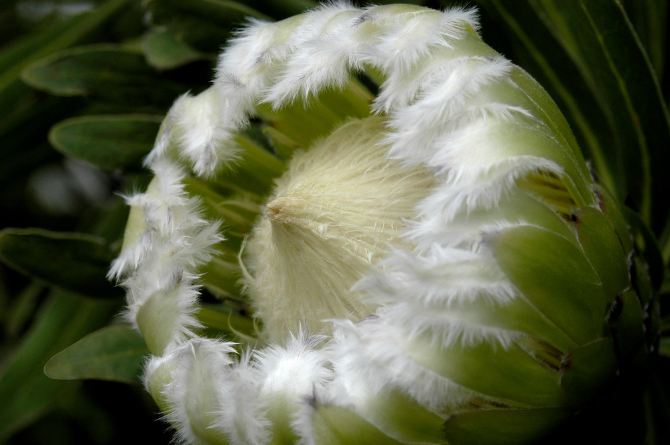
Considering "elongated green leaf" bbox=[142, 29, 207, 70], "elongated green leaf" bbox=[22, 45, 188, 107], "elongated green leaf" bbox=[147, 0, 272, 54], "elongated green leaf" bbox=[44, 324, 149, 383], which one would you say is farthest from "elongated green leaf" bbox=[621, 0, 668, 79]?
"elongated green leaf" bbox=[44, 324, 149, 383]

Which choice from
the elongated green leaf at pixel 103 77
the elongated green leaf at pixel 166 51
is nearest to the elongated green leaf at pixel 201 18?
the elongated green leaf at pixel 166 51

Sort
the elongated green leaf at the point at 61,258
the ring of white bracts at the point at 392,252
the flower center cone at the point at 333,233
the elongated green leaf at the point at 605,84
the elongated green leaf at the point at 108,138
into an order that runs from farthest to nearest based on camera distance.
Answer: the elongated green leaf at the point at 108,138
the elongated green leaf at the point at 61,258
the elongated green leaf at the point at 605,84
the flower center cone at the point at 333,233
the ring of white bracts at the point at 392,252

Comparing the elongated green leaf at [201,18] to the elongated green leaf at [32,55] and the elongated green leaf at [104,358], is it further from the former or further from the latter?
the elongated green leaf at [104,358]

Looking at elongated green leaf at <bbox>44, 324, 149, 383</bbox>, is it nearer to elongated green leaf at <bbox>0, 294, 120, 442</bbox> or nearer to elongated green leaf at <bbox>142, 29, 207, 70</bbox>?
elongated green leaf at <bbox>0, 294, 120, 442</bbox>

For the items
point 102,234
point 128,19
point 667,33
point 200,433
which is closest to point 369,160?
point 200,433

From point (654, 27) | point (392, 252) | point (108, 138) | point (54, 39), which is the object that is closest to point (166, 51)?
point (108, 138)

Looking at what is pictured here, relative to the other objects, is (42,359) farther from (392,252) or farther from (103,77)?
(392,252)
